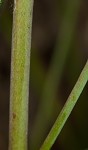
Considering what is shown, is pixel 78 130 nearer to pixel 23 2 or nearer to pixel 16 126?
pixel 16 126

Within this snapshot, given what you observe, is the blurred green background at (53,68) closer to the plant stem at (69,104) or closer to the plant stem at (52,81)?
the plant stem at (52,81)

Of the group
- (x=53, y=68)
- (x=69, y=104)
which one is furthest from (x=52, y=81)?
(x=69, y=104)

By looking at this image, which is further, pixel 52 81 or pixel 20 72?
pixel 52 81

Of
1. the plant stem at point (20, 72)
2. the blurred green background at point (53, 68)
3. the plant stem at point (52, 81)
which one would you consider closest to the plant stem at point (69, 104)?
the plant stem at point (20, 72)

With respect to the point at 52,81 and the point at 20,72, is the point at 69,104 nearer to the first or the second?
the point at 20,72

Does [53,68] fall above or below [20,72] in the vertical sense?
below

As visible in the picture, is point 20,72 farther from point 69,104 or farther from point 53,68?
point 53,68
